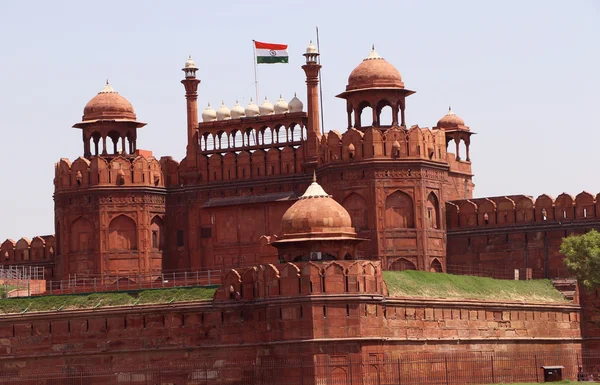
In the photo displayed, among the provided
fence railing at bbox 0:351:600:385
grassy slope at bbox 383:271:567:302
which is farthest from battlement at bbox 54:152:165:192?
grassy slope at bbox 383:271:567:302

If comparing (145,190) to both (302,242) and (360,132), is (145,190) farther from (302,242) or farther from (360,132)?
(302,242)

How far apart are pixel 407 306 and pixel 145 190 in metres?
16.7

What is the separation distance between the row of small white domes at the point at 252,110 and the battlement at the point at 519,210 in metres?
7.57

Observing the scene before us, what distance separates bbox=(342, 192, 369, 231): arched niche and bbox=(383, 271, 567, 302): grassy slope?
155 inches

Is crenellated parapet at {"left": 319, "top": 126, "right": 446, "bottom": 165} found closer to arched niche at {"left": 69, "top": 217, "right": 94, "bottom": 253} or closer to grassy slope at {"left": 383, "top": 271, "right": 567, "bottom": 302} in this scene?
grassy slope at {"left": 383, "top": 271, "right": 567, "bottom": 302}

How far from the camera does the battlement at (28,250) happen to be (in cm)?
8525

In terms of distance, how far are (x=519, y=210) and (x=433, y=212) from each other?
360cm

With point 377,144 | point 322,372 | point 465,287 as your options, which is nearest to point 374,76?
point 377,144

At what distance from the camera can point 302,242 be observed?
6544cm

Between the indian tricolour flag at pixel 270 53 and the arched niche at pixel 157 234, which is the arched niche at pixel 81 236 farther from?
the indian tricolour flag at pixel 270 53

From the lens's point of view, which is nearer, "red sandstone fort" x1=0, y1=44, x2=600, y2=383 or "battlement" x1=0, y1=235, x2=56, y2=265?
"red sandstone fort" x1=0, y1=44, x2=600, y2=383

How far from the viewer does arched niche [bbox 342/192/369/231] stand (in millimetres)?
75438

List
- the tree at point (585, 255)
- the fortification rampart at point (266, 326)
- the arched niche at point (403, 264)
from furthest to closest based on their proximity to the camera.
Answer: the arched niche at point (403, 264) → the tree at point (585, 255) → the fortification rampart at point (266, 326)

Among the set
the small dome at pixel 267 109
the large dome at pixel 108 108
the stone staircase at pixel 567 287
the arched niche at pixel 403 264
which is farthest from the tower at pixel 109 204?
the stone staircase at pixel 567 287
